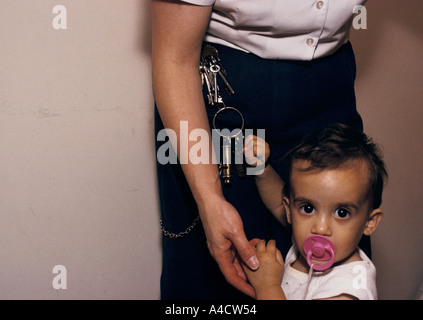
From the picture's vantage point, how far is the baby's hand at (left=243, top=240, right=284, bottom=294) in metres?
0.77

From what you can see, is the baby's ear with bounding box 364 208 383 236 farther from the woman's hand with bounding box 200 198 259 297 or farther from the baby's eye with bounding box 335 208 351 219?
the woman's hand with bounding box 200 198 259 297

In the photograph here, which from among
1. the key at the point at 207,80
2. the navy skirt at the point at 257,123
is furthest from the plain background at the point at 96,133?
the key at the point at 207,80

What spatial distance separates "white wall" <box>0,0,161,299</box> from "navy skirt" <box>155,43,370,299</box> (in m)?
0.23

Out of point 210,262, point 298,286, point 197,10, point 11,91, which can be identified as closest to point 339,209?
point 298,286

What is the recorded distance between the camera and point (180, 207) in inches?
35.2

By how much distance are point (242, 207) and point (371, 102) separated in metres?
0.63

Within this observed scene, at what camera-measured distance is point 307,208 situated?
31.5 inches

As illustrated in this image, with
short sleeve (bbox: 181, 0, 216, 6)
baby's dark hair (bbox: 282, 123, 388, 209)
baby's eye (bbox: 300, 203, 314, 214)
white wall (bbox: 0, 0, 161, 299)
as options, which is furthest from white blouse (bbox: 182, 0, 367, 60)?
white wall (bbox: 0, 0, 161, 299)

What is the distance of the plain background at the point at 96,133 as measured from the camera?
39.1 inches

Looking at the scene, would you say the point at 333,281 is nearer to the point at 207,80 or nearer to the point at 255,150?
the point at 255,150

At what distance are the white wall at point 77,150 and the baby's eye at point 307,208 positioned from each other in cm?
48

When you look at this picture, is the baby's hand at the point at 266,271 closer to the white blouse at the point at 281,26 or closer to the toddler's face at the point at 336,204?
the toddler's face at the point at 336,204

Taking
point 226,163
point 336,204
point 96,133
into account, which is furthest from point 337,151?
point 96,133
